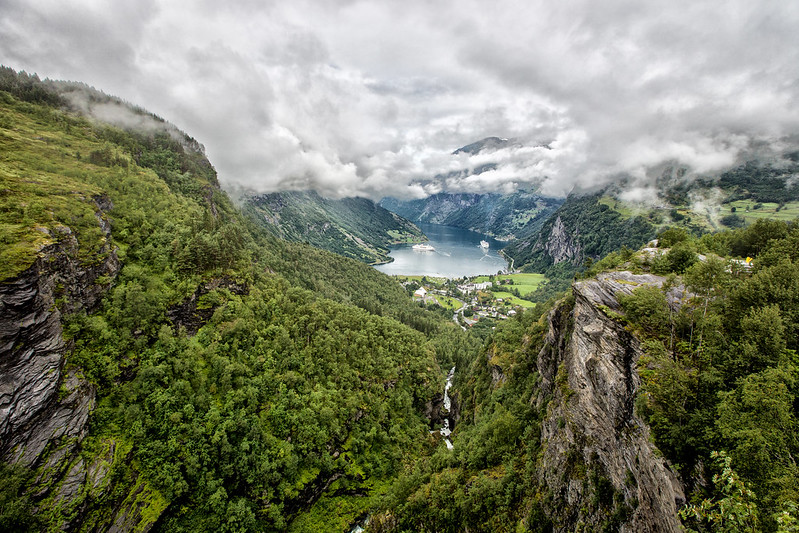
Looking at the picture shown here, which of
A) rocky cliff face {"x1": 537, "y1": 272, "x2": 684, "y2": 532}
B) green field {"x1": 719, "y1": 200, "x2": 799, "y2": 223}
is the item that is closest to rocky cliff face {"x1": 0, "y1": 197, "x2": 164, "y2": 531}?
rocky cliff face {"x1": 537, "y1": 272, "x2": 684, "y2": 532}

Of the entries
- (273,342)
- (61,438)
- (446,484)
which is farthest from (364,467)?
(61,438)

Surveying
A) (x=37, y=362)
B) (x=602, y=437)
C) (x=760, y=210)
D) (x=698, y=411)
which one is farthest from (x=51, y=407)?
(x=760, y=210)

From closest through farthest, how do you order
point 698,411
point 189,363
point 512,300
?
point 698,411 → point 189,363 → point 512,300

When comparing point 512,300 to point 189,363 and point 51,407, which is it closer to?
point 189,363

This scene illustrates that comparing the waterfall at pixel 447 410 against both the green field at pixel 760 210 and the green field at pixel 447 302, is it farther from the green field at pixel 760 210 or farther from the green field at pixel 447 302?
the green field at pixel 760 210

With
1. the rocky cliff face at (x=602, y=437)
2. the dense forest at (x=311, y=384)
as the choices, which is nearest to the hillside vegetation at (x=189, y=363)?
the dense forest at (x=311, y=384)

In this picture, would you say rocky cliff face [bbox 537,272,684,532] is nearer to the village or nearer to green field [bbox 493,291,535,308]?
the village

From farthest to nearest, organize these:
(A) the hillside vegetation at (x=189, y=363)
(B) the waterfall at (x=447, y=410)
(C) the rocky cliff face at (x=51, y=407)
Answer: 1. (B) the waterfall at (x=447, y=410)
2. (A) the hillside vegetation at (x=189, y=363)
3. (C) the rocky cliff face at (x=51, y=407)
